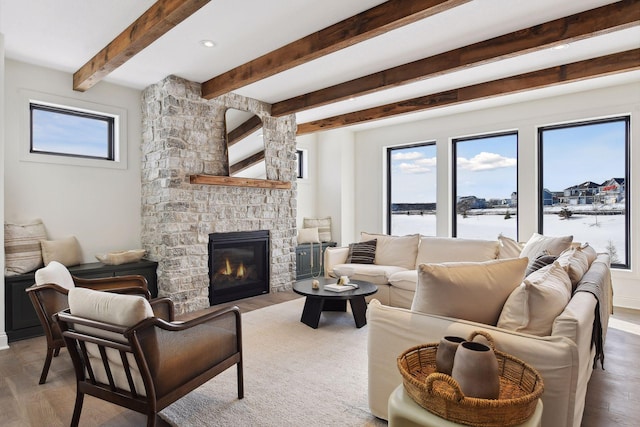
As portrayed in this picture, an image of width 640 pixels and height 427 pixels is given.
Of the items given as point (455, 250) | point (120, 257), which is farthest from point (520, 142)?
point (120, 257)

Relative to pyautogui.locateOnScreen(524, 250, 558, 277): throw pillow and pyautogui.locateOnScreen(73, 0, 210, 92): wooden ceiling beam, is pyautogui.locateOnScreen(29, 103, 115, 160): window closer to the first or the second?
pyautogui.locateOnScreen(73, 0, 210, 92): wooden ceiling beam

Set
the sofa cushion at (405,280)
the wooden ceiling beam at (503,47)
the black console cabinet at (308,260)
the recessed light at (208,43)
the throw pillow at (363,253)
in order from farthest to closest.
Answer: the black console cabinet at (308,260) → the throw pillow at (363,253) → the sofa cushion at (405,280) → the recessed light at (208,43) → the wooden ceiling beam at (503,47)

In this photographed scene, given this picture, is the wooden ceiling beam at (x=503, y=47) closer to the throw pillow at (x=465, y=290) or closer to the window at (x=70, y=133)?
the throw pillow at (x=465, y=290)

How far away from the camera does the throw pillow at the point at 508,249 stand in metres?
4.36

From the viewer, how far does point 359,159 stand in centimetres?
731

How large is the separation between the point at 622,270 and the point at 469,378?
4.61 m

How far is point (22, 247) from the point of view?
3666 mm

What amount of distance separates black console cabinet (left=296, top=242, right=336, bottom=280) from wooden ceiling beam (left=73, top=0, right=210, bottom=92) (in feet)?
12.4

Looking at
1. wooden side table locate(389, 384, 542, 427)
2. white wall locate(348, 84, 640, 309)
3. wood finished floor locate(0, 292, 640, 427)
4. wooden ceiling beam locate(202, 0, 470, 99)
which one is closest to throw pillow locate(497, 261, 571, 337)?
wooden side table locate(389, 384, 542, 427)

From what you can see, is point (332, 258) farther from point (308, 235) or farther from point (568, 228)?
point (568, 228)

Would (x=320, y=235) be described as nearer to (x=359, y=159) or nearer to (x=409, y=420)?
(x=359, y=159)

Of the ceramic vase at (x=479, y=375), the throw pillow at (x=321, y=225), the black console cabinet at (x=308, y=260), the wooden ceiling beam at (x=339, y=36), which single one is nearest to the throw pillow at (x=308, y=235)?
the black console cabinet at (x=308, y=260)

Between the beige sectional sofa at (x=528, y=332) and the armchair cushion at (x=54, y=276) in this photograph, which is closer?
the beige sectional sofa at (x=528, y=332)

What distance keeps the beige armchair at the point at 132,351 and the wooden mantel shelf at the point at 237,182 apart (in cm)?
257
